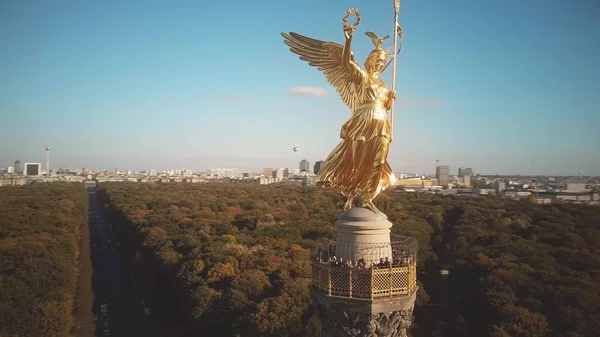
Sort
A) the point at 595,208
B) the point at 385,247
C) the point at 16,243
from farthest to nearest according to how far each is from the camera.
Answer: the point at 595,208 < the point at 16,243 < the point at 385,247

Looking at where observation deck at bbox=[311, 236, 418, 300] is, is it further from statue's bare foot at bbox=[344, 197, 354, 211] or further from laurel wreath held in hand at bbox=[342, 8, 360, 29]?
laurel wreath held in hand at bbox=[342, 8, 360, 29]

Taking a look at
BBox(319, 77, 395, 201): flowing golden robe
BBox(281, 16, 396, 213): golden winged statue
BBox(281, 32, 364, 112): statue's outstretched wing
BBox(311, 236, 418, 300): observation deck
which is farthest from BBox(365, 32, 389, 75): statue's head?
BBox(311, 236, 418, 300): observation deck

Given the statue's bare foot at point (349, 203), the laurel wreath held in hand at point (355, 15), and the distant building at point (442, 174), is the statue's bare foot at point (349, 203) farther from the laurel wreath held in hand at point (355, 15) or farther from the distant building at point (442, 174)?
the distant building at point (442, 174)

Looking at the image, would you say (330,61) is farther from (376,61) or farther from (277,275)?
(277,275)

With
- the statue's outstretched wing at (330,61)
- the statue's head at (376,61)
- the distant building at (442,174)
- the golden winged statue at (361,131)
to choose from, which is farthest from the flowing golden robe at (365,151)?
the distant building at (442,174)

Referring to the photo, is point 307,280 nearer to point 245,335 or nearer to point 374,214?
point 245,335

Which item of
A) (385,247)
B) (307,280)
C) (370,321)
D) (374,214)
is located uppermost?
(374,214)

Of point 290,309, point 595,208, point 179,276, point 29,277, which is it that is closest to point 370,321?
point 290,309
